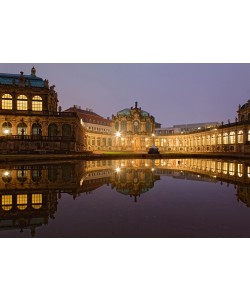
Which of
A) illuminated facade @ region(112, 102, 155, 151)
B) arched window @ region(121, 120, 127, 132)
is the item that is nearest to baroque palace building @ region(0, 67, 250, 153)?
illuminated facade @ region(112, 102, 155, 151)

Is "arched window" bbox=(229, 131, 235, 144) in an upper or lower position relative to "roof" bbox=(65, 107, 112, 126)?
lower

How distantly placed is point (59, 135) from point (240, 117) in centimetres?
5105

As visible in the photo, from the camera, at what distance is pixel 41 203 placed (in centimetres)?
848

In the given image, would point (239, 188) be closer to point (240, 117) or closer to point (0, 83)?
point (0, 83)

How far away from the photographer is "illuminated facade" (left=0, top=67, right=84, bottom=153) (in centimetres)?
3953

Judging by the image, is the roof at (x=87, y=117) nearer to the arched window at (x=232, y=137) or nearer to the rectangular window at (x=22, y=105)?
the rectangular window at (x=22, y=105)

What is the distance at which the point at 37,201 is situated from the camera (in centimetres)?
877

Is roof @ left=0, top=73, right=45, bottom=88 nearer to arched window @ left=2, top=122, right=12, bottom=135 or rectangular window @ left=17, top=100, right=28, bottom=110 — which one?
rectangular window @ left=17, top=100, right=28, bottom=110

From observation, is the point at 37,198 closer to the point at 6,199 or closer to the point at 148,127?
the point at 6,199

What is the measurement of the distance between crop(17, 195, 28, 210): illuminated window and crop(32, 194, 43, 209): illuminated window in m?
0.27

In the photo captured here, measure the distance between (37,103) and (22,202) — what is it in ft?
139

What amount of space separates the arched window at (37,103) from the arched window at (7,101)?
13.5 ft

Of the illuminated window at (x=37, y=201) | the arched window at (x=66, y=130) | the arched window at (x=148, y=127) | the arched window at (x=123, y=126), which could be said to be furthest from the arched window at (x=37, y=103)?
the arched window at (x=148, y=127)

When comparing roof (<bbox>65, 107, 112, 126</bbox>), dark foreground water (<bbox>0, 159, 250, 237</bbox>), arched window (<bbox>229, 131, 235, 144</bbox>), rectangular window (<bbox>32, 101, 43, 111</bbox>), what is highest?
roof (<bbox>65, 107, 112, 126</bbox>)
